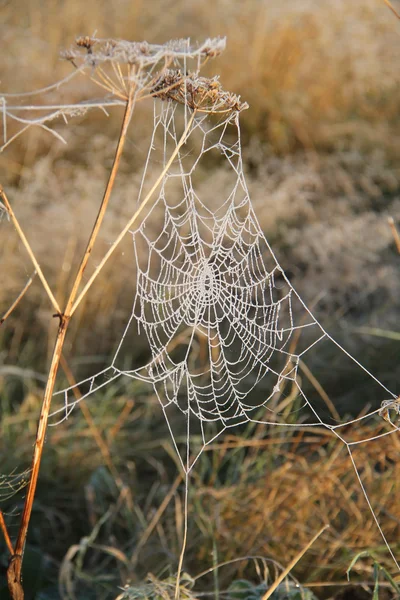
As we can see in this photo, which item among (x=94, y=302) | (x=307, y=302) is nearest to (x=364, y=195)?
(x=307, y=302)

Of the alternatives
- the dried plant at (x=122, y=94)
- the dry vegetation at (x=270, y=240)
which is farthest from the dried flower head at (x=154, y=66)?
the dry vegetation at (x=270, y=240)

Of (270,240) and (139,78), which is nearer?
(139,78)

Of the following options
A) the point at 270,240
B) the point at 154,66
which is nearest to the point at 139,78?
the point at 154,66

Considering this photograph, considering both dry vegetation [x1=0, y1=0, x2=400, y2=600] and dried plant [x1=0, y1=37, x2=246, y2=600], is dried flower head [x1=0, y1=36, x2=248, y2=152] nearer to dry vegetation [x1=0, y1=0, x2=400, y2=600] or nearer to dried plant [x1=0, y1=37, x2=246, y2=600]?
dried plant [x1=0, y1=37, x2=246, y2=600]

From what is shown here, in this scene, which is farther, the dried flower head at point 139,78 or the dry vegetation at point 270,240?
the dry vegetation at point 270,240

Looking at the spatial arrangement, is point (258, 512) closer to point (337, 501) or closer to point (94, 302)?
point (337, 501)

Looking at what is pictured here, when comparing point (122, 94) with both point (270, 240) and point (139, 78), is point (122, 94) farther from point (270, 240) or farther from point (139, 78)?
point (270, 240)

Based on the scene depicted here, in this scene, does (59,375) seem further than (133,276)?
No

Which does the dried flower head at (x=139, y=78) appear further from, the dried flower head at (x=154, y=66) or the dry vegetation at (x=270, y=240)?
the dry vegetation at (x=270, y=240)

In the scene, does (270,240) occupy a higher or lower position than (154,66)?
higher
